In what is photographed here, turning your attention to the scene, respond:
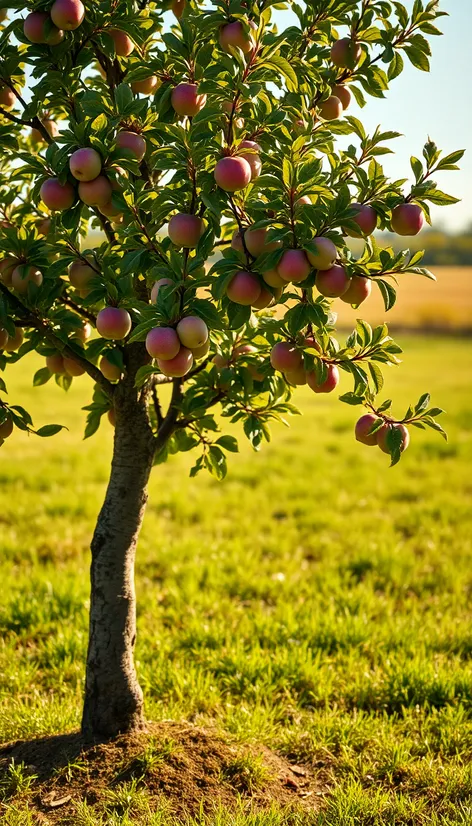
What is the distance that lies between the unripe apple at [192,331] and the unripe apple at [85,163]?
1.73 feet

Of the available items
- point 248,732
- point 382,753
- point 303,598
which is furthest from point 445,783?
point 303,598

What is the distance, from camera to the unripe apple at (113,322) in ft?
7.89

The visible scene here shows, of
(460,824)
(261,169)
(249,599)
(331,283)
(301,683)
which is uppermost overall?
(261,169)

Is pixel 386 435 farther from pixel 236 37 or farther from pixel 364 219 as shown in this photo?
pixel 236 37

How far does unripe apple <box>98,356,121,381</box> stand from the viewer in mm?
2773

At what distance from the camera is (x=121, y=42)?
8.46ft

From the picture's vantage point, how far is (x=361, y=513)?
6.96 meters

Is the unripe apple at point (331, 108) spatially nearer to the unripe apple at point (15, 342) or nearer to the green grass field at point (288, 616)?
the unripe apple at point (15, 342)

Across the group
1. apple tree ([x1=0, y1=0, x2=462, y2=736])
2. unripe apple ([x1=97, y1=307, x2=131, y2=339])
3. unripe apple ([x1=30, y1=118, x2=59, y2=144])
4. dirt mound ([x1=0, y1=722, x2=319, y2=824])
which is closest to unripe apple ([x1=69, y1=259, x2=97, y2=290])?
apple tree ([x1=0, y1=0, x2=462, y2=736])

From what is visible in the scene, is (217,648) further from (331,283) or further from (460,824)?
(331,283)

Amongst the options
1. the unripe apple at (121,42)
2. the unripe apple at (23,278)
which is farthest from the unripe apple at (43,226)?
the unripe apple at (121,42)

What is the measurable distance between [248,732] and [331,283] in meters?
2.11

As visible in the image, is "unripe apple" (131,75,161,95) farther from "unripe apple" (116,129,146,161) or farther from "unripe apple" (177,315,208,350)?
"unripe apple" (177,315,208,350)

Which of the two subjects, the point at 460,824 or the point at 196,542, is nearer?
the point at 460,824
